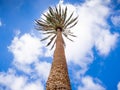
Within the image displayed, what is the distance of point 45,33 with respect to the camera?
13.7m

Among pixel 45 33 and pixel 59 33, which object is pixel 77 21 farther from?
pixel 59 33

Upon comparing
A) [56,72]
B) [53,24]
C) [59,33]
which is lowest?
[56,72]

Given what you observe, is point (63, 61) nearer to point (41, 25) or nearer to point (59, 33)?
point (59, 33)

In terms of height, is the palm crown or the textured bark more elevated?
the palm crown

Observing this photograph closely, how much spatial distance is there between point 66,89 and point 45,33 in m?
6.87

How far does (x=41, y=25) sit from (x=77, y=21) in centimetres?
253

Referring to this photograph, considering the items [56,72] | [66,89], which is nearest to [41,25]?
[56,72]

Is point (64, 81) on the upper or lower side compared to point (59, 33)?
lower

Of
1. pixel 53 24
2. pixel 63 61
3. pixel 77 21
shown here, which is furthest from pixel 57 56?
pixel 77 21

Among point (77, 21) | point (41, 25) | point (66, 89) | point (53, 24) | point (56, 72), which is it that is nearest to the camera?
point (66, 89)

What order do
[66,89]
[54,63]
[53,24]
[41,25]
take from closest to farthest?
[66,89] < [54,63] < [53,24] < [41,25]

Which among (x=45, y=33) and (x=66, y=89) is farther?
(x=45, y=33)

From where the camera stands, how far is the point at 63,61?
8.74 metres

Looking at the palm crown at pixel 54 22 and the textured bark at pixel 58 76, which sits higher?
the palm crown at pixel 54 22
